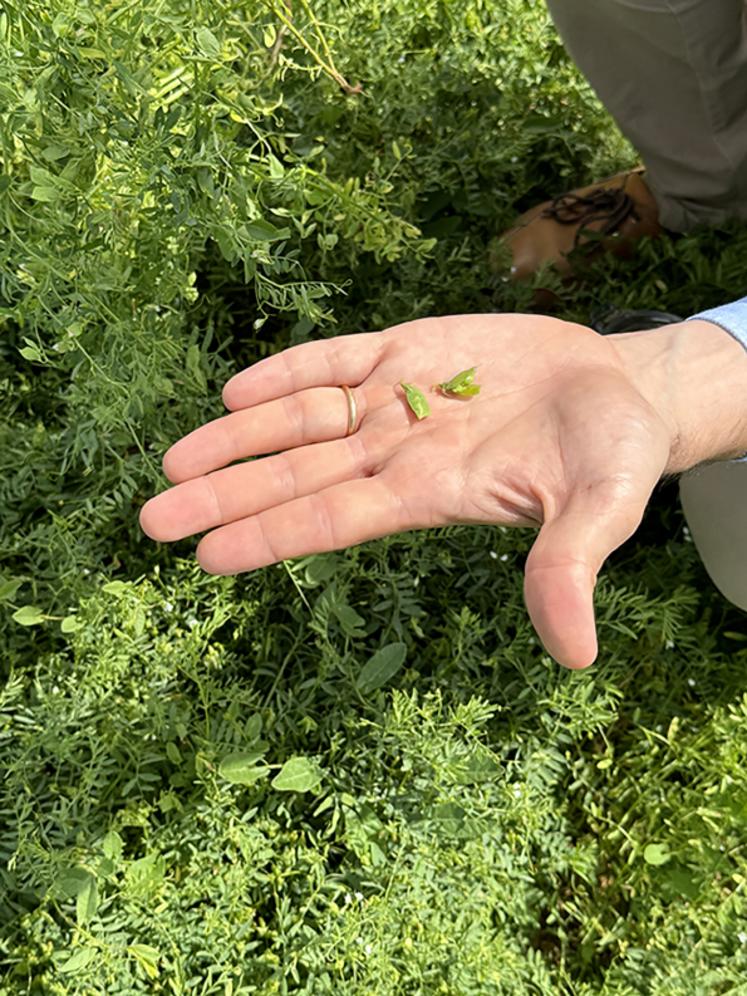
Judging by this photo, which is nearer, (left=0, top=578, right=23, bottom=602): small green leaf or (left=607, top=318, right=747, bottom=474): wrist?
(left=607, top=318, right=747, bottom=474): wrist

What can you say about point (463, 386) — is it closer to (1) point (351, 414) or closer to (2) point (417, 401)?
(2) point (417, 401)

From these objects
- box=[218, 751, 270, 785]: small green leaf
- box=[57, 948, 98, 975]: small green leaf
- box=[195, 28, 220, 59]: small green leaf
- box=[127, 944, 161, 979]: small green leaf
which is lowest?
box=[127, 944, 161, 979]: small green leaf

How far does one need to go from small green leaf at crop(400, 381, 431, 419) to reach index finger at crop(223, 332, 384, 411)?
11 cm

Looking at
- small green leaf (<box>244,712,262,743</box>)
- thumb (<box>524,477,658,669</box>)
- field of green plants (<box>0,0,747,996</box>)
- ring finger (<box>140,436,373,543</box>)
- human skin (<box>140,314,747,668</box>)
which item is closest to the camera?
thumb (<box>524,477,658,669</box>)

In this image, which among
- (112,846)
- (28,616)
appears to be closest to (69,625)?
(28,616)

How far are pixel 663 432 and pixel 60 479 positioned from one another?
4.23 feet

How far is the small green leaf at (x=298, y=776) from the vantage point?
5.97 ft

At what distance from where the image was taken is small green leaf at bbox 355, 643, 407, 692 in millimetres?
1894

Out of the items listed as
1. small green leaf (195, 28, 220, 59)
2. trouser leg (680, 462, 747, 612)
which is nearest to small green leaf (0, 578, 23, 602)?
small green leaf (195, 28, 220, 59)

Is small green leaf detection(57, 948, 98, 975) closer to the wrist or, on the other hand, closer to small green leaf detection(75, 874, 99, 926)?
small green leaf detection(75, 874, 99, 926)

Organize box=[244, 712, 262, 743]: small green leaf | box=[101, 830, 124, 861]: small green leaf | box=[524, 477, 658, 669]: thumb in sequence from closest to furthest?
1. box=[524, 477, 658, 669]: thumb
2. box=[101, 830, 124, 861]: small green leaf
3. box=[244, 712, 262, 743]: small green leaf

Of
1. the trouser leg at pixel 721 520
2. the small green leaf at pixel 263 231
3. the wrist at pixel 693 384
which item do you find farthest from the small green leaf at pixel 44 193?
the trouser leg at pixel 721 520

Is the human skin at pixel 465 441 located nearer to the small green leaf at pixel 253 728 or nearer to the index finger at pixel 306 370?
the index finger at pixel 306 370

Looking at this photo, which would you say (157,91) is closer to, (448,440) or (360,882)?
(448,440)
